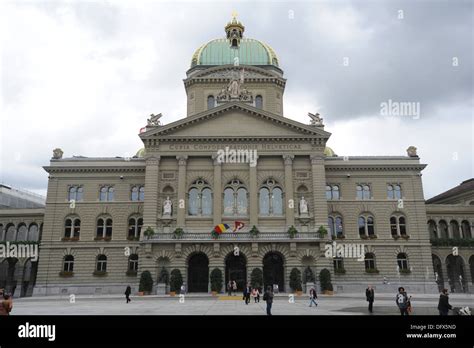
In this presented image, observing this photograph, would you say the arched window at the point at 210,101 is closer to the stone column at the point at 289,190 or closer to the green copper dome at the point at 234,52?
the green copper dome at the point at 234,52

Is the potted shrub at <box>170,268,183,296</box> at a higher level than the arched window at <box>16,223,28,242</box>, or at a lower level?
lower

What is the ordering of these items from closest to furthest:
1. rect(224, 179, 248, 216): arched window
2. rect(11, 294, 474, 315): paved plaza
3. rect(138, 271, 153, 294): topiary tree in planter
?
rect(11, 294, 474, 315): paved plaza → rect(138, 271, 153, 294): topiary tree in planter → rect(224, 179, 248, 216): arched window

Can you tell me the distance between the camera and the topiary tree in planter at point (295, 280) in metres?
44.2

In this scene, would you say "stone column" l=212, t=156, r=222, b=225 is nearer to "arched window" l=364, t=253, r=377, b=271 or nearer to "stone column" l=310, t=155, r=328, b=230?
"stone column" l=310, t=155, r=328, b=230

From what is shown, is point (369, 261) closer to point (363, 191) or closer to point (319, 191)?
point (363, 191)

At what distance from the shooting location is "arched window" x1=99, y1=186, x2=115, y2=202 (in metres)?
53.7

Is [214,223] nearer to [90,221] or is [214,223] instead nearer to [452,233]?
[90,221]

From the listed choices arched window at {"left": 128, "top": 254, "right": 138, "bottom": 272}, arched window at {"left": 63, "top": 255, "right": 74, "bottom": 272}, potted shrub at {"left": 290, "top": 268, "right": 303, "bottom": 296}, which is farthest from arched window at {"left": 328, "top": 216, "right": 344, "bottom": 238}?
arched window at {"left": 63, "top": 255, "right": 74, "bottom": 272}

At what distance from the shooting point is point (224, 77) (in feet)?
199

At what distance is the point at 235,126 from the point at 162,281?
63.3ft

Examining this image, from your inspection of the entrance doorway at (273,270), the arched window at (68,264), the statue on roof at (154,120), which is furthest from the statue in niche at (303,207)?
the arched window at (68,264)

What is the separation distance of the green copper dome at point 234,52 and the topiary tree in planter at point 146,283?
32.5m

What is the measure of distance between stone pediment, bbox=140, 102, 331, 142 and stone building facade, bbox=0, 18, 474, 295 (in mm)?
118
